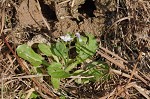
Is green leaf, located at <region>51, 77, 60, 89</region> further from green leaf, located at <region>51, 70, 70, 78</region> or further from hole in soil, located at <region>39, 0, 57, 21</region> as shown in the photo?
hole in soil, located at <region>39, 0, 57, 21</region>

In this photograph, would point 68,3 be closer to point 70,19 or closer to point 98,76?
point 70,19

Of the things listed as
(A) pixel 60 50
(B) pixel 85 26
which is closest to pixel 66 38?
(A) pixel 60 50

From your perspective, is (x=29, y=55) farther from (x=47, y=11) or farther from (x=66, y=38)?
(x=47, y=11)

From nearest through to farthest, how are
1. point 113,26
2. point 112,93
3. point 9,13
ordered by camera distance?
1. point 112,93
2. point 113,26
3. point 9,13

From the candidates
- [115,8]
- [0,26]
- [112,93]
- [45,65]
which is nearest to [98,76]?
[112,93]

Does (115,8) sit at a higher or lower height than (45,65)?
higher

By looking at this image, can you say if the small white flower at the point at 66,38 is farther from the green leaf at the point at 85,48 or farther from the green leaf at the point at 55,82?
the green leaf at the point at 55,82

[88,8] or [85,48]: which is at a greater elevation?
[88,8]
